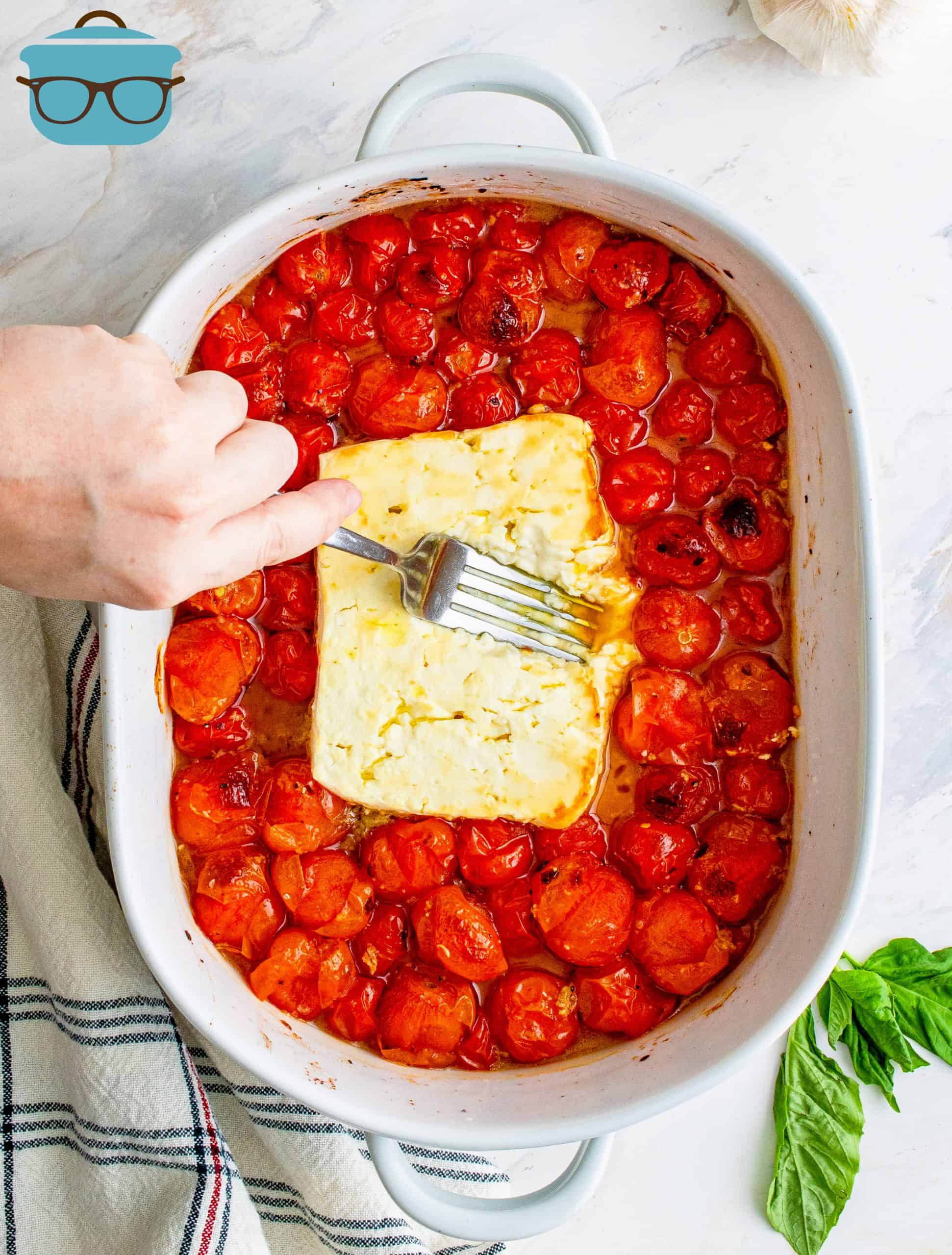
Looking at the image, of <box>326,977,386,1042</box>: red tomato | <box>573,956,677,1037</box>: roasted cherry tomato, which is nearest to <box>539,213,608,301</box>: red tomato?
<box>573,956,677,1037</box>: roasted cherry tomato

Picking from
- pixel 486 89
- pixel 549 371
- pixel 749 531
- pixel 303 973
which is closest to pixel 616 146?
pixel 486 89

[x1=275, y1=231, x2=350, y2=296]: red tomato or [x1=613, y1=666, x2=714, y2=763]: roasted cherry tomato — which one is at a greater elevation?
[x1=275, y1=231, x2=350, y2=296]: red tomato

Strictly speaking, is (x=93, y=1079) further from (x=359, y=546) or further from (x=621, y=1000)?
(x=359, y=546)

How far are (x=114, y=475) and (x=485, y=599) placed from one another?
2.85ft

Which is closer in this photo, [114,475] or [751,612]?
[114,475]

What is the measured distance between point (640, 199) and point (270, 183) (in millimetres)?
824

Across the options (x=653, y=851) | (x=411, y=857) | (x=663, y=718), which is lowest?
(x=411, y=857)

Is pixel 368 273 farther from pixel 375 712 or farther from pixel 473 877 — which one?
pixel 473 877

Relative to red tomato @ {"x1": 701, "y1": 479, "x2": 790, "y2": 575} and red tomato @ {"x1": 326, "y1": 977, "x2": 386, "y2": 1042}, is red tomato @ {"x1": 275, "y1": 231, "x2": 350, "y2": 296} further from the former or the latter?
red tomato @ {"x1": 326, "y1": 977, "x2": 386, "y2": 1042}

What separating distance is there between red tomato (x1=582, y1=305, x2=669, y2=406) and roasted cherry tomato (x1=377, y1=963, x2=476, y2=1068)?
1295 millimetres

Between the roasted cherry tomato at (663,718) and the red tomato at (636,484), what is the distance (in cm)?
33

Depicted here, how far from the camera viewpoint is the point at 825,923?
2.03m

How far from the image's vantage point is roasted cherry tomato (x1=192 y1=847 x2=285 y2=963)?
87.4 inches

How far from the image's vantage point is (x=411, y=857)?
7.28ft
